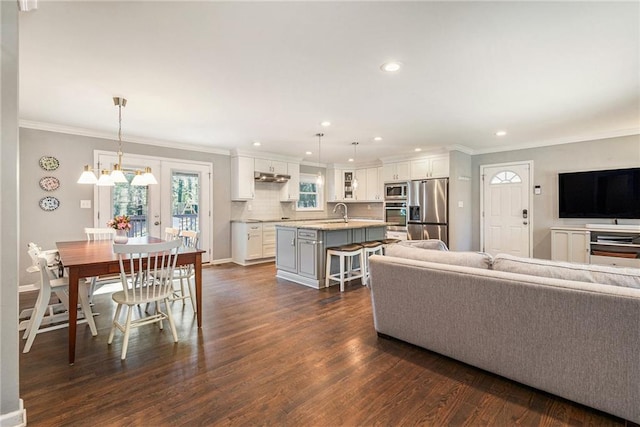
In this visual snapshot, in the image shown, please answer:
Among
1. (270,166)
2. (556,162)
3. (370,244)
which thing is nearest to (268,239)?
(270,166)

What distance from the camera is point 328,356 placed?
2414 millimetres

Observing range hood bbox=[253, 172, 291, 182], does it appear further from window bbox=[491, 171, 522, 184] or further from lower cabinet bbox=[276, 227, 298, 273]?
window bbox=[491, 171, 522, 184]

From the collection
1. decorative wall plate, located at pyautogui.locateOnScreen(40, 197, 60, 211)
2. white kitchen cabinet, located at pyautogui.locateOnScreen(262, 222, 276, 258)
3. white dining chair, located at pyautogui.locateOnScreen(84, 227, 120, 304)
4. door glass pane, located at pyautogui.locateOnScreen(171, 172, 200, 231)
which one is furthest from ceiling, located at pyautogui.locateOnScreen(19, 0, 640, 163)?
white kitchen cabinet, located at pyautogui.locateOnScreen(262, 222, 276, 258)

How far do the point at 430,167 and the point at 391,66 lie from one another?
13.4 ft

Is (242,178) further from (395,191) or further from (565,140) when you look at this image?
(565,140)

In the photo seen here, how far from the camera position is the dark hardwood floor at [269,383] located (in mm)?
1723

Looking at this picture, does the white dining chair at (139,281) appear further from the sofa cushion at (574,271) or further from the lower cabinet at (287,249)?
the sofa cushion at (574,271)

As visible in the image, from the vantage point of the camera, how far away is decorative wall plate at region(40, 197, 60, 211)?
4312 millimetres

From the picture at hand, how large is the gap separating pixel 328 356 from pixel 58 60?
327 centimetres

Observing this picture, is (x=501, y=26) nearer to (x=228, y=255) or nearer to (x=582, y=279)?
(x=582, y=279)

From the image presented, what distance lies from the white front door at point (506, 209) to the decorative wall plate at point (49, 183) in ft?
24.5

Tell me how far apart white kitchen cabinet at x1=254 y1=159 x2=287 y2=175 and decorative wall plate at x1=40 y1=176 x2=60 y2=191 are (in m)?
3.26

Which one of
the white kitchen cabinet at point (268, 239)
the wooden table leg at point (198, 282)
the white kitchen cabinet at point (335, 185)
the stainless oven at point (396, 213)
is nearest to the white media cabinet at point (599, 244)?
the stainless oven at point (396, 213)

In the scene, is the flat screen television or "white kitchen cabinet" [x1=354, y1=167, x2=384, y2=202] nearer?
the flat screen television
